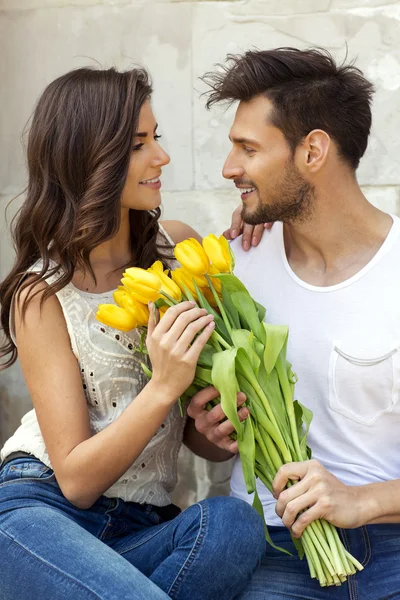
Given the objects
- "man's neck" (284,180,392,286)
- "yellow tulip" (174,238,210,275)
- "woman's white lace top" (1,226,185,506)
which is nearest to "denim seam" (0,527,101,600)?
"woman's white lace top" (1,226,185,506)

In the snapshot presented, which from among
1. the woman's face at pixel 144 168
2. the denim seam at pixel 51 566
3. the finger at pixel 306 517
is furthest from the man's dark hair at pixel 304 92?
the denim seam at pixel 51 566

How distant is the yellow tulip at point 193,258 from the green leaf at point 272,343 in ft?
0.70

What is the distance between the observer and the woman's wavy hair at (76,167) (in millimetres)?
2562

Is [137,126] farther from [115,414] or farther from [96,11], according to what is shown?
[96,11]

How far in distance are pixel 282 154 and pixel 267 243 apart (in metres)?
0.32

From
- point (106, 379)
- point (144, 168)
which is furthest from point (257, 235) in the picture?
point (106, 379)

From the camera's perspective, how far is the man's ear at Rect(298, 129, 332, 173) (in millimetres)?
2676

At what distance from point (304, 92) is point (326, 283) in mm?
573

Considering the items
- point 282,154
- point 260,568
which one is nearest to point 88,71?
point 282,154

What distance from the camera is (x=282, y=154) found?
268 cm

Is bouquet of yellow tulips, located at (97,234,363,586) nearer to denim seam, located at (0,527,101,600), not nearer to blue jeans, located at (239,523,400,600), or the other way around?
blue jeans, located at (239,523,400,600)

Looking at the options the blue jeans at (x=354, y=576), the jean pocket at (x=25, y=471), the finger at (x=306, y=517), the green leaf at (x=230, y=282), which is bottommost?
the blue jeans at (x=354, y=576)

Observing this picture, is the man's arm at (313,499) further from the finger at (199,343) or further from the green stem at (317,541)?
the finger at (199,343)

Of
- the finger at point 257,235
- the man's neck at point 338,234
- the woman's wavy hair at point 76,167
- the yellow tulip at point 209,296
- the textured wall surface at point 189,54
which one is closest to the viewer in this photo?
the yellow tulip at point 209,296
